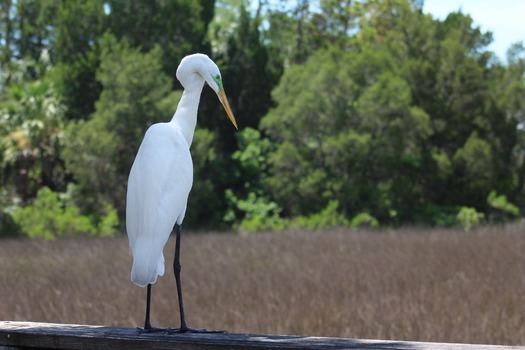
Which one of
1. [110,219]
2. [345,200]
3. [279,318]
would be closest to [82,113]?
[110,219]

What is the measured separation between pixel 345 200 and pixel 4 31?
1433 cm

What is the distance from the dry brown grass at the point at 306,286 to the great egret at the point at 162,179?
12.4 ft

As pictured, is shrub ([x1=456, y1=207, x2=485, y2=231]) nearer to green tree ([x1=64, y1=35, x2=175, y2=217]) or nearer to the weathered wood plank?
green tree ([x1=64, y1=35, x2=175, y2=217])

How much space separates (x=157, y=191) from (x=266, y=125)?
20.1 meters

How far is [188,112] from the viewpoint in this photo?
2855mm

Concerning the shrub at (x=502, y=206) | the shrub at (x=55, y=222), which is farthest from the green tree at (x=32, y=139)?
the shrub at (x=502, y=206)

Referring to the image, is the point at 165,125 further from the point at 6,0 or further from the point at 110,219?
the point at 6,0

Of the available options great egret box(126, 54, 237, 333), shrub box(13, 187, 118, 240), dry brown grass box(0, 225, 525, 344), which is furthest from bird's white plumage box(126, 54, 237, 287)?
shrub box(13, 187, 118, 240)

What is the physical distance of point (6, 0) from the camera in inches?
1162

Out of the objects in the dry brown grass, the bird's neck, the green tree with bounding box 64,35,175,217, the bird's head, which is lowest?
the dry brown grass

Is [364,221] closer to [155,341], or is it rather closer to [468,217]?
[468,217]

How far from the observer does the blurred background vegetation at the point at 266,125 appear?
20844 millimetres

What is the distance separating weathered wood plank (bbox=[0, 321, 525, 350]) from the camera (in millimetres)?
2293

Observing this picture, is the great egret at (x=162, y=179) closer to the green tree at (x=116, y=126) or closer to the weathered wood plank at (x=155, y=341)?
the weathered wood plank at (x=155, y=341)
